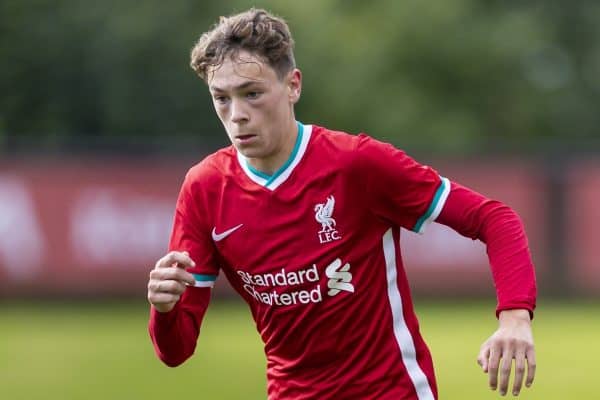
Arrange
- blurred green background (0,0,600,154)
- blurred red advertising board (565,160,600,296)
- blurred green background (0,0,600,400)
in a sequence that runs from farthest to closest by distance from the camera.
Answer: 1. blurred green background (0,0,600,154)
2. blurred red advertising board (565,160,600,296)
3. blurred green background (0,0,600,400)

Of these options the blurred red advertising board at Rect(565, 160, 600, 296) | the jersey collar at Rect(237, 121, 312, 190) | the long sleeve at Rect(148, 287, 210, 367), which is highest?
the blurred red advertising board at Rect(565, 160, 600, 296)

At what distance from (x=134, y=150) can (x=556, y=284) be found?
6070 millimetres

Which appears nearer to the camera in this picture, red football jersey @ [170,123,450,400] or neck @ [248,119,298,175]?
red football jersey @ [170,123,450,400]

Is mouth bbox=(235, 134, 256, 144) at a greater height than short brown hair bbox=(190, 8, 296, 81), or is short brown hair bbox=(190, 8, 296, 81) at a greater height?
short brown hair bbox=(190, 8, 296, 81)

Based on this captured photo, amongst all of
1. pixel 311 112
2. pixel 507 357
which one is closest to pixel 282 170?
pixel 507 357

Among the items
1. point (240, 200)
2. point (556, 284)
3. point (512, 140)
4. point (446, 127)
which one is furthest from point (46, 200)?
point (512, 140)

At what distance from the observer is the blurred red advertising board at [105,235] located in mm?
17641

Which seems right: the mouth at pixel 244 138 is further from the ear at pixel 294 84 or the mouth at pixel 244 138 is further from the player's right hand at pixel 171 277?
the player's right hand at pixel 171 277

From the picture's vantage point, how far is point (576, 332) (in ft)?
51.1

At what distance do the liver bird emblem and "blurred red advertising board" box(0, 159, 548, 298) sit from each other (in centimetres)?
1249

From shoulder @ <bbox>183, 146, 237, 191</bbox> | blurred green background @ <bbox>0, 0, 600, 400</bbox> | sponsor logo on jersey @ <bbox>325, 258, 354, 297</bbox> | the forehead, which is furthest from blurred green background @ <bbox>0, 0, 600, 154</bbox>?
sponsor logo on jersey @ <bbox>325, 258, 354, 297</bbox>

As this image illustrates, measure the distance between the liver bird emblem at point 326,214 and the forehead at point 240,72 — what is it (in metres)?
0.53

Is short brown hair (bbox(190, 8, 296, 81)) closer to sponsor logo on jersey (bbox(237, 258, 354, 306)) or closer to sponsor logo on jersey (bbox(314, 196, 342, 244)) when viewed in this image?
sponsor logo on jersey (bbox(314, 196, 342, 244))

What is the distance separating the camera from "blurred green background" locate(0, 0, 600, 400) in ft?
42.0
